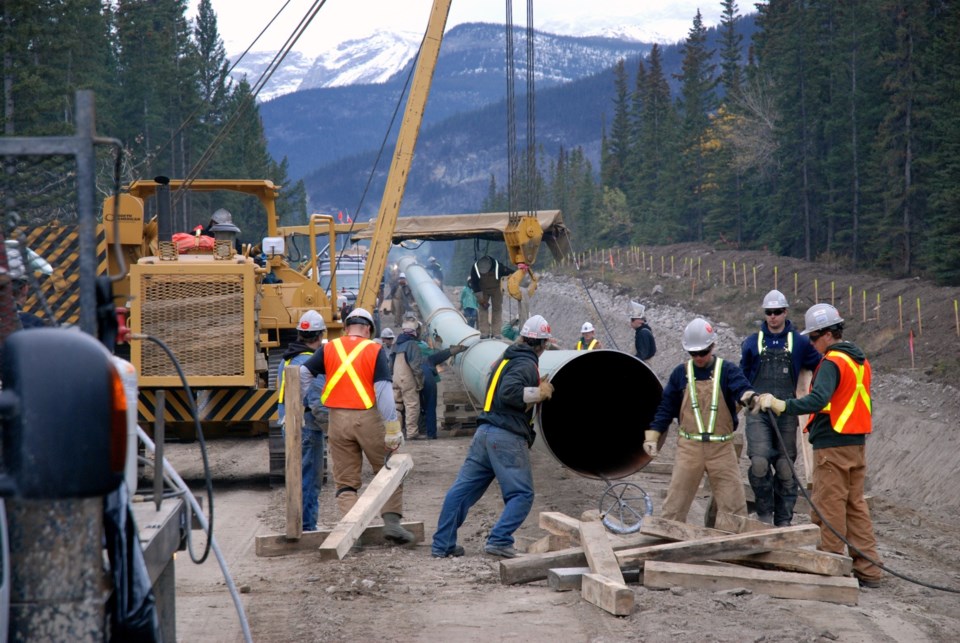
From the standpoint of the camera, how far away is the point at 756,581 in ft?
22.8

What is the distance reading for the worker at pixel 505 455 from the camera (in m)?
8.09

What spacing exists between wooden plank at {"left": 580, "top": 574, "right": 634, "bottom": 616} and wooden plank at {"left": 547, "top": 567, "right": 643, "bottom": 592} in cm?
23

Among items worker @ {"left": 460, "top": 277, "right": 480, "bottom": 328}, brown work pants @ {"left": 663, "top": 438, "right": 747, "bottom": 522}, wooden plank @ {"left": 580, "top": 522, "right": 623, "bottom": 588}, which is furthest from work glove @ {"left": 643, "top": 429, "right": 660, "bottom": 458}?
worker @ {"left": 460, "top": 277, "right": 480, "bottom": 328}

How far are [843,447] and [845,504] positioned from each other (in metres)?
0.40

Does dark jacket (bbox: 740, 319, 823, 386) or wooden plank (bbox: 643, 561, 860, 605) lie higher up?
dark jacket (bbox: 740, 319, 823, 386)

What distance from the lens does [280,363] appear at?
39.6 feet

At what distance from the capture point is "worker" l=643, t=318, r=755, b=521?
805 cm

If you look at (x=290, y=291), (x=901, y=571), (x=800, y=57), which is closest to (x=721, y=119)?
(x=800, y=57)

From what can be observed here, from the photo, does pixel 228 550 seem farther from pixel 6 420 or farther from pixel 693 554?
pixel 6 420

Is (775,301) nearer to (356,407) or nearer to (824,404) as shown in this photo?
(824,404)

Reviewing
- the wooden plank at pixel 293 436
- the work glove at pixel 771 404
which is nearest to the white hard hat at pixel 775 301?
the work glove at pixel 771 404

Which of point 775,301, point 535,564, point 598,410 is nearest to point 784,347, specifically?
point 775,301

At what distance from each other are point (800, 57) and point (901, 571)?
3962 cm

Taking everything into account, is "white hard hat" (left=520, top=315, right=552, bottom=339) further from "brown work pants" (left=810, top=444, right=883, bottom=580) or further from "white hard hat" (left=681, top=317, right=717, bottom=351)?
"brown work pants" (left=810, top=444, right=883, bottom=580)
